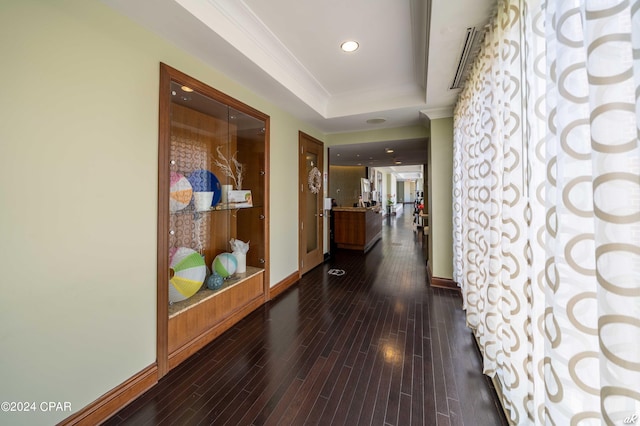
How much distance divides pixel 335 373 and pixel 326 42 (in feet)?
9.84

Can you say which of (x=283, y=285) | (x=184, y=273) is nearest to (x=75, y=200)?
(x=184, y=273)

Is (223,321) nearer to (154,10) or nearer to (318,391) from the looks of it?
(318,391)

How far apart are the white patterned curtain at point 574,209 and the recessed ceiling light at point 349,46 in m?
1.34

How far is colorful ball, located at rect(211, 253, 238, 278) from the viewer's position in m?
2.59

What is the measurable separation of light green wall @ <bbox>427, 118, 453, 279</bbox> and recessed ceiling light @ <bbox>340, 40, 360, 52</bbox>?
171 centimetres

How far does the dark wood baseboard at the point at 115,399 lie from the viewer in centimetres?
135

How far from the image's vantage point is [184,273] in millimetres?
2111

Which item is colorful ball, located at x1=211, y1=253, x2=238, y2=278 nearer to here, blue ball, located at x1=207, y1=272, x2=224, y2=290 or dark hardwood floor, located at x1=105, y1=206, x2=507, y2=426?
blue ball, located at x1=207, y1=272, x2=224, y2=290

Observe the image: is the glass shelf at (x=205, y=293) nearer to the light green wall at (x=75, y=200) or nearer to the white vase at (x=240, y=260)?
the white vase at (x=240, y=260)

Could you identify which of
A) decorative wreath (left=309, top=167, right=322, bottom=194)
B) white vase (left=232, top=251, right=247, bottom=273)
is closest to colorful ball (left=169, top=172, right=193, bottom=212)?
white vase (left=232, top=251, right=247, bottom=273)

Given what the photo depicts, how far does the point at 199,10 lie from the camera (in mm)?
1624

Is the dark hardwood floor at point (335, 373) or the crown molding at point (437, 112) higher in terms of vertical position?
the crown molding at point (437, 112)

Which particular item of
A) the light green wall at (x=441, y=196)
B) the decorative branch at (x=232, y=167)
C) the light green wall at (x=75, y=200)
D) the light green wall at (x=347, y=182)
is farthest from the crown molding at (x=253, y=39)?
the light green wall at (x=347, y=182)

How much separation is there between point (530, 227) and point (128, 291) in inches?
95.4
